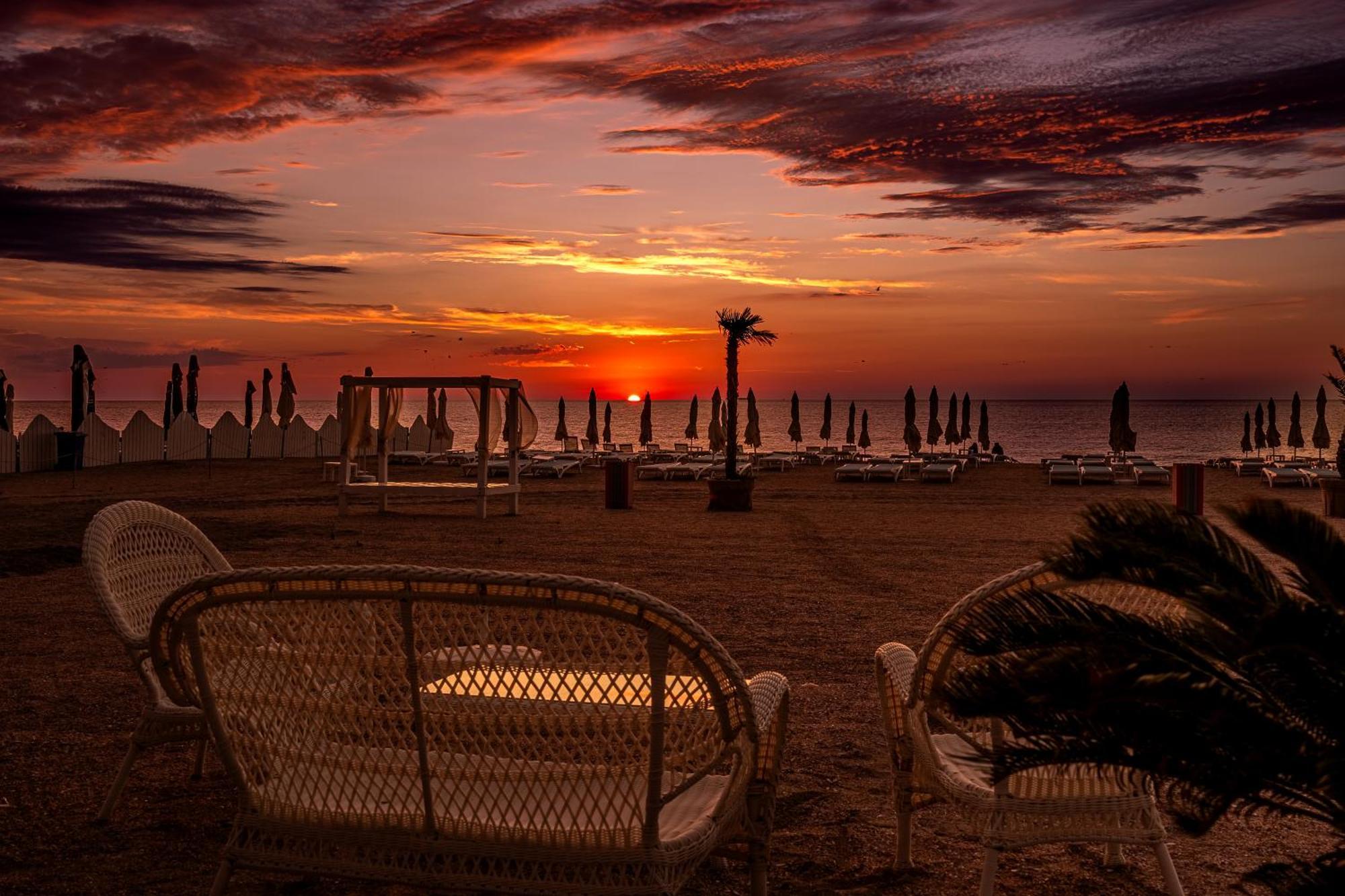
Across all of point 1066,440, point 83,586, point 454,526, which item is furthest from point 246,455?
point 1066,440

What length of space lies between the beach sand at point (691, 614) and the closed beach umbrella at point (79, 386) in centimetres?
672

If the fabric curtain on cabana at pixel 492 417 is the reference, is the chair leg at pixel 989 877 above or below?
below

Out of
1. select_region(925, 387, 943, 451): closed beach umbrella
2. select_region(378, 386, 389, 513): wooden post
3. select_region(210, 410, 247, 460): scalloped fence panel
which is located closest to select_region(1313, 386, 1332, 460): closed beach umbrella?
select_region(925, 387, 943, 451): closed beach umbrella

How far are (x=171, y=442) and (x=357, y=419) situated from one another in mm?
14339

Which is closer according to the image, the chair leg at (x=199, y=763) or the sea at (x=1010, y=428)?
the chair leg at (x=199, y=763)

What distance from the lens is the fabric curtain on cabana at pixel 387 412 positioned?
1723 centimetres

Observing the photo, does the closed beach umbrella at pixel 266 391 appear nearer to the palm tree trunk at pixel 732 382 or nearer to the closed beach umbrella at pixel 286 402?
the closed beach umbrella at pixel 286 402

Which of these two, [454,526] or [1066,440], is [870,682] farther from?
[1066,440]

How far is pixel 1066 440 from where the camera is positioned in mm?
85875

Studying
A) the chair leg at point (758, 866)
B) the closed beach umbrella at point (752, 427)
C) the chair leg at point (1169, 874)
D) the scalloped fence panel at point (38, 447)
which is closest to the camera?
the chair leg at point (758, 866)

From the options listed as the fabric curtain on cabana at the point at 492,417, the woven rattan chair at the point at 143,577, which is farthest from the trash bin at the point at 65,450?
the woven rattan chair at the point at 143,577

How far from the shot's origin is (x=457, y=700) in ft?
9.12

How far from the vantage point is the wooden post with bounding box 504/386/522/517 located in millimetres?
16562

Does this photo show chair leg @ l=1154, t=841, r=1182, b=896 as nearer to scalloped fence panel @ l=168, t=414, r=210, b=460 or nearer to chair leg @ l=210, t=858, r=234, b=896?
chair leg @ l=210, t=858, r=234, b=896
